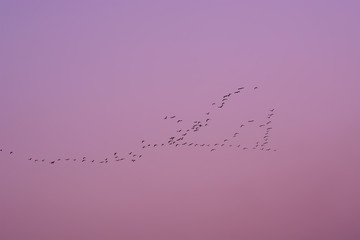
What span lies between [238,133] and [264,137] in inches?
39.5

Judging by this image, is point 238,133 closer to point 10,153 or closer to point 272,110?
point 272,110

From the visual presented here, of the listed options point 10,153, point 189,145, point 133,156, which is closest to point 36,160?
point 10,153

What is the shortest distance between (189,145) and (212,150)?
2.88 ft

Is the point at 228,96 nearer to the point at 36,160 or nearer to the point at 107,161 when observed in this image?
the point at 107,161

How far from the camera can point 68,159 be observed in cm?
3378

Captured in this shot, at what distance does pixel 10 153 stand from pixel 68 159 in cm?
213

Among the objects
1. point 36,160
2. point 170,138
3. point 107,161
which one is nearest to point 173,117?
point 170,138

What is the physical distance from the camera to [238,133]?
34156 millimetres

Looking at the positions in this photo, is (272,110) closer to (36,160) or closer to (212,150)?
(212,150)

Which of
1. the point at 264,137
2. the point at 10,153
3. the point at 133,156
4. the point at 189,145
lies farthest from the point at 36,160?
the point at 264,137

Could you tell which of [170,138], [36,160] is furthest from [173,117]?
[36,160]

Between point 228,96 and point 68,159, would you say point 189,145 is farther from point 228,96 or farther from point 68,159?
point 68,159

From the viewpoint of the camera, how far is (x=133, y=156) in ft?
112

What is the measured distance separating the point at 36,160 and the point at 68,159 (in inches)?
46.3
